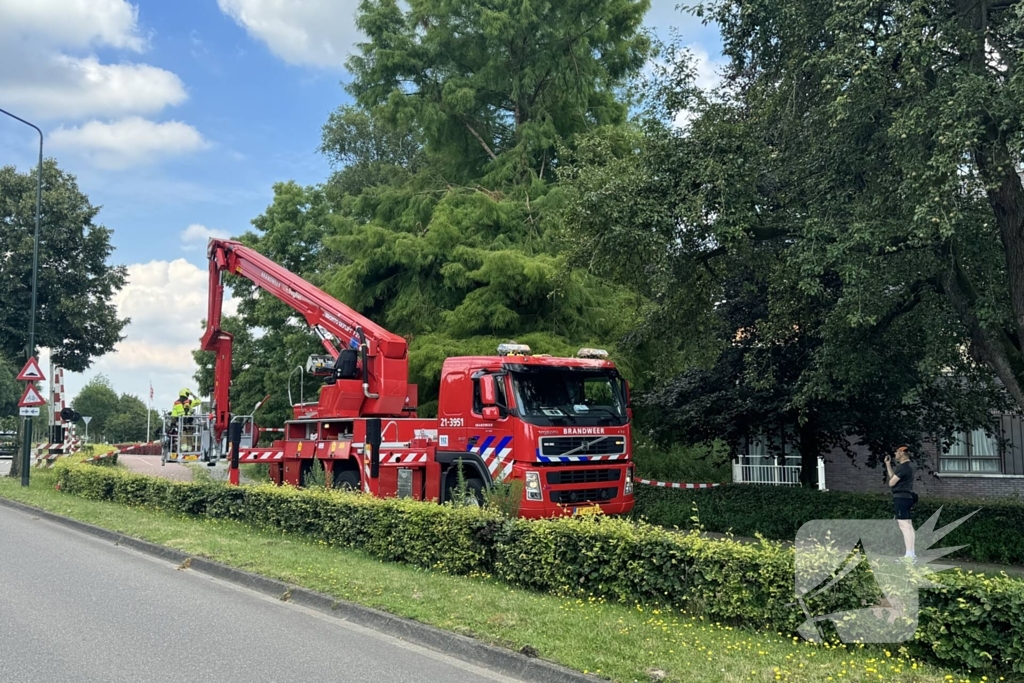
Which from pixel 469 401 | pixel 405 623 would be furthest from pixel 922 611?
pixel 469 401

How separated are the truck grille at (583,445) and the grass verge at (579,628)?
8.84 feet

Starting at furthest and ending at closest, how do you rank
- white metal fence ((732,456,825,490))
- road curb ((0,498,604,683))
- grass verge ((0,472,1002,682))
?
white metal fence ((732,456,825,490)) → road curb ((0,498,604,683)) → grass verge ((0,472,1002,682))

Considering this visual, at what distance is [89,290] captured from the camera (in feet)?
91.6

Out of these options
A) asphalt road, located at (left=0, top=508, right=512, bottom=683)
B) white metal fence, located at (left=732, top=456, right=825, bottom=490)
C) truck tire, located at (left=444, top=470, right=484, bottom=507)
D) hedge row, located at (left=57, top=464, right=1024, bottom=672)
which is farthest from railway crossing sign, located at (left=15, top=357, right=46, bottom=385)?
white metal fence, located at (left=732, top=456, right=825, bottom=490)

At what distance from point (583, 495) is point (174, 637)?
6.17 metres

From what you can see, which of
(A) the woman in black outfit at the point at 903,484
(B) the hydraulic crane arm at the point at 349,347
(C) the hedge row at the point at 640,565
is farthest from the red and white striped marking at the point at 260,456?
(A) the woman in black outfit at the point at 903,484

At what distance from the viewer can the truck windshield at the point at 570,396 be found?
11.7 m

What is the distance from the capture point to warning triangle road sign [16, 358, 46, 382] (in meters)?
20.1

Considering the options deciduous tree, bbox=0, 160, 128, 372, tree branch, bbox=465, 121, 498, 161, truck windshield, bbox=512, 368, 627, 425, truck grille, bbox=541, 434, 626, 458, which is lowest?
truck grille, bbox=541, 434, 626, 458

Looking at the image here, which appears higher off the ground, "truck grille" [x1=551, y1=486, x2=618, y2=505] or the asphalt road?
"truck grille" [x1=551, y1=486, x2=618, y2=505]

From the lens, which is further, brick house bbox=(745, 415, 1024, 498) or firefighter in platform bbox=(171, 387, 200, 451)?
brick house bbox=(745, 415, 1024, 498)

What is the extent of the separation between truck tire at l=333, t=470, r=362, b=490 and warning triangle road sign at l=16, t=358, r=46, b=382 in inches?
408

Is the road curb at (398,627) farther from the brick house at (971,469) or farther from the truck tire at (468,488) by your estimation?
the brick house at (971,469)

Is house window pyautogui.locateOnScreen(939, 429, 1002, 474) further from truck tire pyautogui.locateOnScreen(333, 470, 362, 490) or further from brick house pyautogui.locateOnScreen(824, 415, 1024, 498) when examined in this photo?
truck tire pyautogui.locateOnScreen(333, 470, 362, 490)
